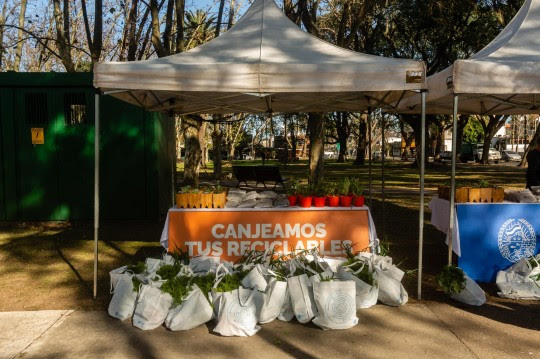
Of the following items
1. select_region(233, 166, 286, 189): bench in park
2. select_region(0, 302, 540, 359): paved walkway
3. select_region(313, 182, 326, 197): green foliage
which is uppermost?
select_region(313, 182, 326, 197): green foliage

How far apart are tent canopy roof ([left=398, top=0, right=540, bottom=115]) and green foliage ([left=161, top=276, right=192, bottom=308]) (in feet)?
11.7

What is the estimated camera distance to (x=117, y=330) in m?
4.92

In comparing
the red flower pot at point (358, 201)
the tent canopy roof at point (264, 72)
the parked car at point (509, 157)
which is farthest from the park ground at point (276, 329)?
the parked car at point (509, 157)

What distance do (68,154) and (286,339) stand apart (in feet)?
24.5

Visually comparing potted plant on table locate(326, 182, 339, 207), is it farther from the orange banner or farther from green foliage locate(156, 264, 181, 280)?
green foliage locate(156, 264, 181, 280)

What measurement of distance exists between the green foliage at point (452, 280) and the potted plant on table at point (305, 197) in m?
1.84

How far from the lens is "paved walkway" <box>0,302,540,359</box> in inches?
173

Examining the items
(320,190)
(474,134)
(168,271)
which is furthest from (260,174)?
(474,134)

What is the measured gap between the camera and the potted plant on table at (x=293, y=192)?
679 cm

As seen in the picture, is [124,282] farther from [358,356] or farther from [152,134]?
[152,134]

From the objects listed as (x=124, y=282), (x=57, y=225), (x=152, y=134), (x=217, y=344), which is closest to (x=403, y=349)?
(x=217, y=344)

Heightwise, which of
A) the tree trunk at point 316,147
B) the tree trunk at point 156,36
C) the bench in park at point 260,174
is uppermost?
the tree trunk at point 156,36

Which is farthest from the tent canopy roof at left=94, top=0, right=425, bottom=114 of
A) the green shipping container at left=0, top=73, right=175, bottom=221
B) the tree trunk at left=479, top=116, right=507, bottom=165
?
the tree trunk at left=479, top=116, right=507, bottom=165

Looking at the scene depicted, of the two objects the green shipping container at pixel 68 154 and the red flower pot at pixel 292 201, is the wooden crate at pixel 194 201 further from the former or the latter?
the green shipping container at pixel 68 154
